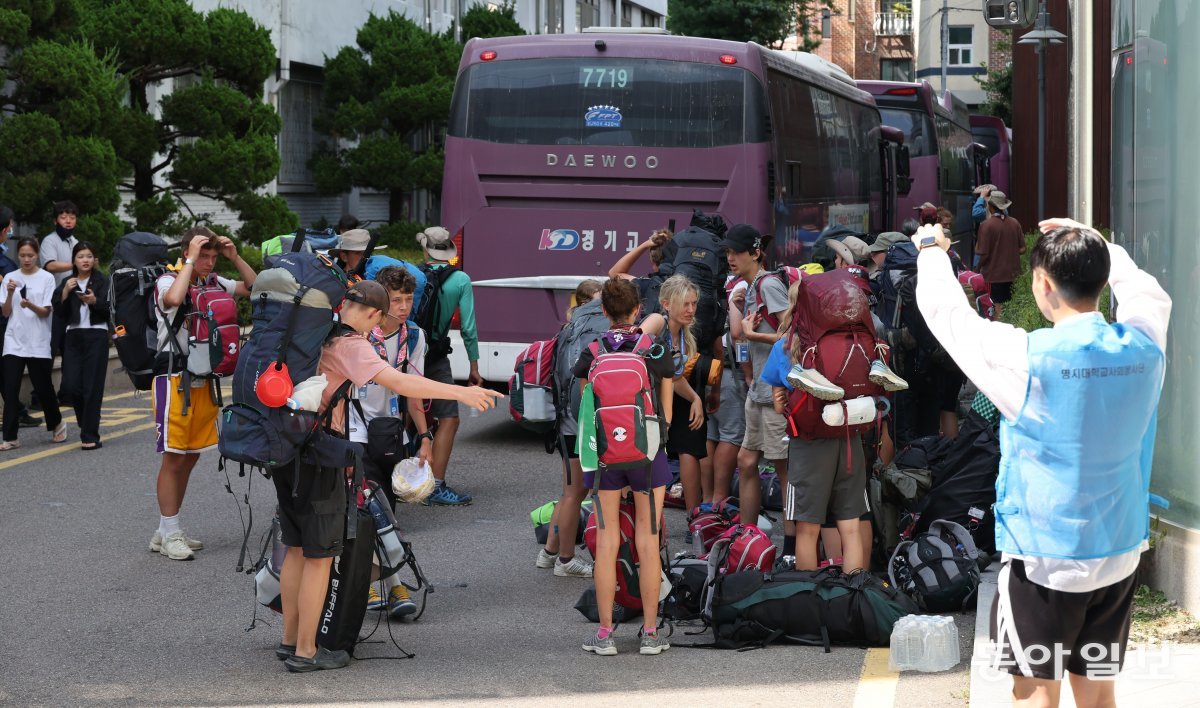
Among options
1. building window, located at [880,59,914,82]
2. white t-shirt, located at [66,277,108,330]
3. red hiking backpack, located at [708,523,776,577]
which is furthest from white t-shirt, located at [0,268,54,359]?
building window, located at [880,59,914,82]

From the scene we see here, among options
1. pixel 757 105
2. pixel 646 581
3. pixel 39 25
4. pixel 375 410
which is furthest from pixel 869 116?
pixel 646 581

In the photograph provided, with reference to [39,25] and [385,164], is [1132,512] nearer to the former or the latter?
[39,25]

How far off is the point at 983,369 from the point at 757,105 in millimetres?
9153

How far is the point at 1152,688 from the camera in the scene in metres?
5.61

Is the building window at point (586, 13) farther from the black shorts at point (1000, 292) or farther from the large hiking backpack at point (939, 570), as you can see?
the large hiking backpack at point (939, 570)

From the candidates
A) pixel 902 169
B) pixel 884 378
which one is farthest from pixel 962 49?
pixel 884 378

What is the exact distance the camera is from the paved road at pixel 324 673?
6.05 meters

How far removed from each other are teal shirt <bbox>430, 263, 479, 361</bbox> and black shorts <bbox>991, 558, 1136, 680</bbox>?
659 centimetres

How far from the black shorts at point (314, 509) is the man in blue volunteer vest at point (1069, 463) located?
2959 millimetres

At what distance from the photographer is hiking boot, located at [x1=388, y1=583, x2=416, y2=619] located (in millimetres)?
7238

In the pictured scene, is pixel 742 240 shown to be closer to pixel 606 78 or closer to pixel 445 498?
pixel 445 498

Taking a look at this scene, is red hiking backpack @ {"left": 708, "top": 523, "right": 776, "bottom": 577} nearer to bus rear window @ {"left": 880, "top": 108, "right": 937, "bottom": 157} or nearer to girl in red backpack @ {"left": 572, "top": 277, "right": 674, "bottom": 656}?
girl in red backpack @ {"left": 572, "top": 277, "right": 674, "bottom": 656}

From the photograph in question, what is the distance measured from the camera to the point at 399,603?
286 inches

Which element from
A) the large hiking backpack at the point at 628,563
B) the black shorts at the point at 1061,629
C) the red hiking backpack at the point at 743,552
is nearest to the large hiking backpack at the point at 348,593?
the large hiking backpack at the point at 628,563
